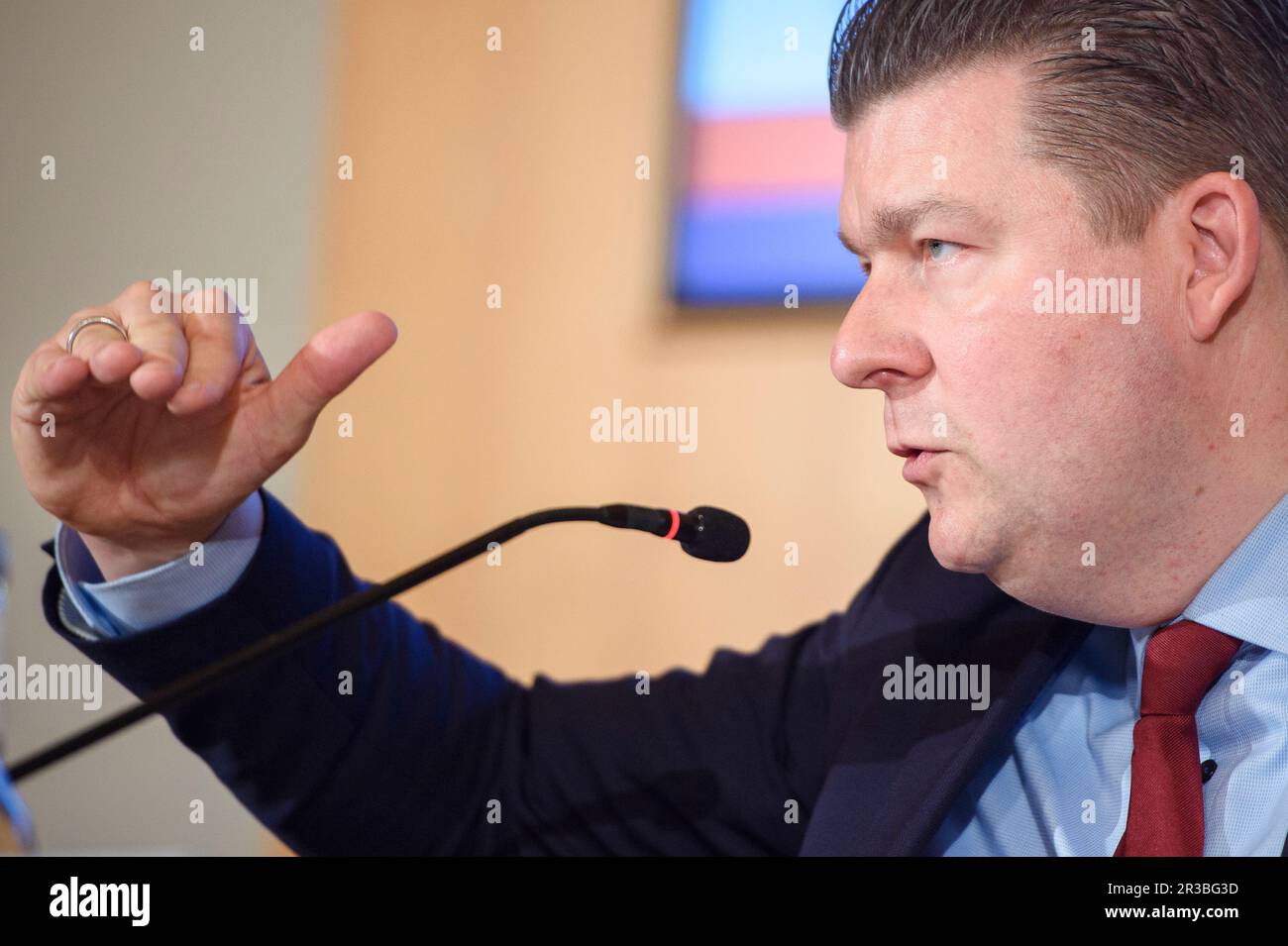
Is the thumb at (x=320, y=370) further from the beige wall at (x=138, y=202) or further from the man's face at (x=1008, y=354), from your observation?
the beige wall at (x=138, y=202)

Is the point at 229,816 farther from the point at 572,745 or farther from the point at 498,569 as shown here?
the point at 572,745

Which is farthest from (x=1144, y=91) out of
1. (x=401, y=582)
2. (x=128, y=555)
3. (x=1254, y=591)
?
(x=128, y=555)

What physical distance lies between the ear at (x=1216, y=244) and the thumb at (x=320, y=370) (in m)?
0.57

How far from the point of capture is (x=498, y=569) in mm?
2322

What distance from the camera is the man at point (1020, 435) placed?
0.88 metres

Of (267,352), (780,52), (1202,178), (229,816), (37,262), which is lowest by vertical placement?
(229,816)

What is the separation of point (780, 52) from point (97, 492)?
1452mm

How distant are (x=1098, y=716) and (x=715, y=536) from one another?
0.38m

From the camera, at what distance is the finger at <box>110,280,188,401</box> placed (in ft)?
2.81

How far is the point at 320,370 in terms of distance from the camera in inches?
36.4

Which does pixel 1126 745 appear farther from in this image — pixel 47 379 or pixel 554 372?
pixel 554 372
